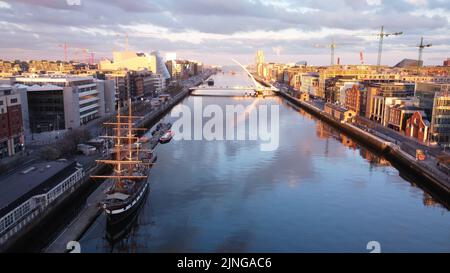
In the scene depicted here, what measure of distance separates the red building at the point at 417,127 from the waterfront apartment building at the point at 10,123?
2206 cm

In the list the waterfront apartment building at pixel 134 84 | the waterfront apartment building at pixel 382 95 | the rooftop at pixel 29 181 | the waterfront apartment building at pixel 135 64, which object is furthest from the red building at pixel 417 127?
the waterfront apartment building at pixel 135 64

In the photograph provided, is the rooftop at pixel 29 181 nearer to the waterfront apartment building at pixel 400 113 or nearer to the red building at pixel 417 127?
the red building at pixel 417 127

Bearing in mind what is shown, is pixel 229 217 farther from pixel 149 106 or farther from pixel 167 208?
pixel 149 106

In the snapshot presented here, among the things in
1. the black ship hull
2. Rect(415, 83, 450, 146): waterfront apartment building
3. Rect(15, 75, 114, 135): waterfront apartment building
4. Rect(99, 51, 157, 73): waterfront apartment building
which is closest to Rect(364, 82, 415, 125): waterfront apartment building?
Rect(415, 83, 450, 146): waterfront apartment building

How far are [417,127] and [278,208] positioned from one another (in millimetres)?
14509

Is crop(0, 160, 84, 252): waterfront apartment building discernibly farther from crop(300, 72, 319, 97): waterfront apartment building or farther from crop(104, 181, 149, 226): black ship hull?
crop(300, 72, 319, 97): waterfront apartment building

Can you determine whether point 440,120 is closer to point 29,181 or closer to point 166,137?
point 166,137

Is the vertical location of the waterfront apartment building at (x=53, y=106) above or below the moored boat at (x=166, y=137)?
above

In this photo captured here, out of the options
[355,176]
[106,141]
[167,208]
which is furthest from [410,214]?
[106,141]

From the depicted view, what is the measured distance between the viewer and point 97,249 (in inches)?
413

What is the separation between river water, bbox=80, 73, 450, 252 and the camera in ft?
36.0

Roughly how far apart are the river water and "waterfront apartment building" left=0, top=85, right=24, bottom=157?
6748mm

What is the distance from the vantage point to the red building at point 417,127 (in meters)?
22.7
